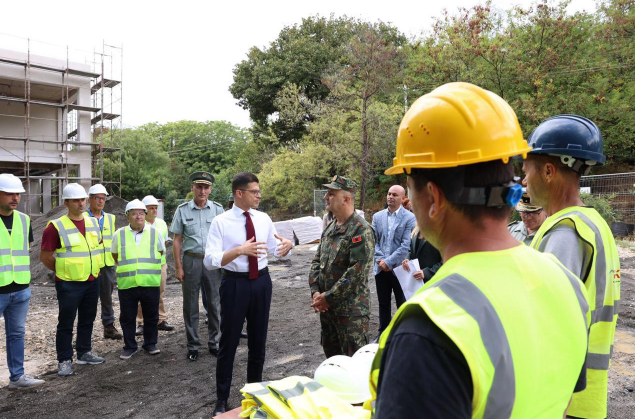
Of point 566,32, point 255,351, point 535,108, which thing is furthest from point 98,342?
point 566,32

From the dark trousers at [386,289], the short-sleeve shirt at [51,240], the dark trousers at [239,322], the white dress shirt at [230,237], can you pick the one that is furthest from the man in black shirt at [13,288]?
the dark trousers at [386,289]

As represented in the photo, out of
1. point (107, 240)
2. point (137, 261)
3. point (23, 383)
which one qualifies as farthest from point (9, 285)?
point (107, 240)

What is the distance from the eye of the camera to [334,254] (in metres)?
4.20

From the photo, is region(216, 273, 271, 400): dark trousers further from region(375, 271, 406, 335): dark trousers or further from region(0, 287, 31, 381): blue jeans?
region(0, 287, 31, 381): blue jeans

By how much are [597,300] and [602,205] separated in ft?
53.8

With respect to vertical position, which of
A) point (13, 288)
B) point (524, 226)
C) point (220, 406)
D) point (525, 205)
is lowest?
point (220, 406)

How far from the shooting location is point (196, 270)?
20.9 ft

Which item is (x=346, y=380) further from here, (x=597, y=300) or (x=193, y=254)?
(x=193, y=254)

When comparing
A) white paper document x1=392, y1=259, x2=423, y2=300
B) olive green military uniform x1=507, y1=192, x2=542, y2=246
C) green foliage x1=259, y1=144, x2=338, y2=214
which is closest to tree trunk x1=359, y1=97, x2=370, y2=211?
green foliage x1=259, y1=144, x2=338, y2=214

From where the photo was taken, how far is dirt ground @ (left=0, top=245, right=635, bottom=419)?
4.53 metres

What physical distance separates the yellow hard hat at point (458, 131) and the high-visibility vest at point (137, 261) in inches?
229

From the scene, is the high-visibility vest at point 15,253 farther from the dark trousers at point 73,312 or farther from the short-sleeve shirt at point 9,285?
the dark trousers at point 73,312

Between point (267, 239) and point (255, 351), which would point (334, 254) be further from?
point (255, 351)

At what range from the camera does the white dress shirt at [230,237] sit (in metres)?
4.27
